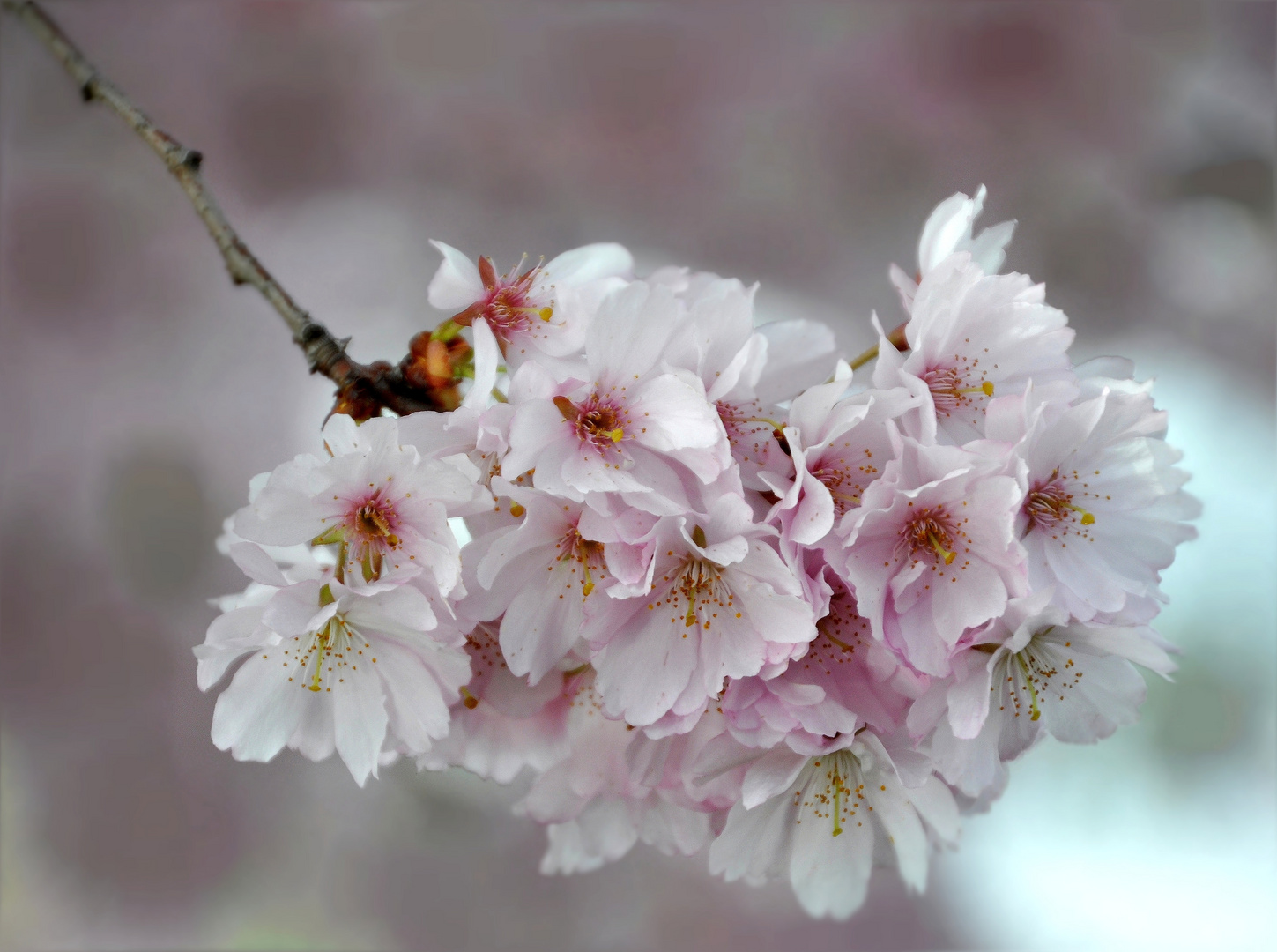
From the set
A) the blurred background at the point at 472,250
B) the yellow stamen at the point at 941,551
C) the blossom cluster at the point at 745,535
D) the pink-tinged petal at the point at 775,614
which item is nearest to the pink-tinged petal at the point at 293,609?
the blossom cluster at the point at 745,535

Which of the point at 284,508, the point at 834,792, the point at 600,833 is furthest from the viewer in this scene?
the point at 600,833

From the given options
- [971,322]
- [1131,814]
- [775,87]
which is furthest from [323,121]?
[1131,814]

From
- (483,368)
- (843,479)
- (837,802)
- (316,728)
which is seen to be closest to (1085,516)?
(843,479)

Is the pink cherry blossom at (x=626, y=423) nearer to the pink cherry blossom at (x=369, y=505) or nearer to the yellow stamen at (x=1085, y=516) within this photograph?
the pink cherry blossom at (x=369, y=505)

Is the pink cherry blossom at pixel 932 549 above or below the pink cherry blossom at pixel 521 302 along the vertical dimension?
below

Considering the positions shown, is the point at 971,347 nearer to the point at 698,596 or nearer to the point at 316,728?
the point at 698,596

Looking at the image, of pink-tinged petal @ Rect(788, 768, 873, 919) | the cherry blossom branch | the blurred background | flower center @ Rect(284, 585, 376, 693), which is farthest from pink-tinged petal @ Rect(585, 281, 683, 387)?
the blurred background

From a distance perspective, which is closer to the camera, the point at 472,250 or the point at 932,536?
the point at 932,536
